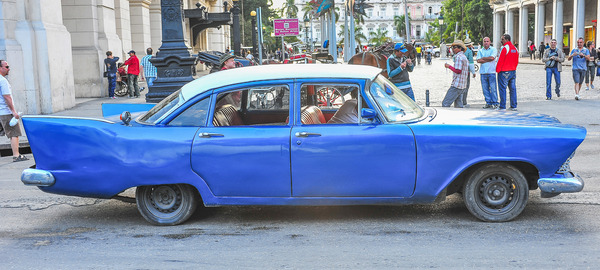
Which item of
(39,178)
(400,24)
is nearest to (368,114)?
(39,178)

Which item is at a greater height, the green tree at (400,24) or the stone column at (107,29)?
the green tree at (400,24)

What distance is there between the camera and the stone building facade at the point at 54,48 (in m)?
15.9

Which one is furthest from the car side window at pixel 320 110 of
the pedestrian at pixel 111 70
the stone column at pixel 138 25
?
the stone column at pixel 138 25

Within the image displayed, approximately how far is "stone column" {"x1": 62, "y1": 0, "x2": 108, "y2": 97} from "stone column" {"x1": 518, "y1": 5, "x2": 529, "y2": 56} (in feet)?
170

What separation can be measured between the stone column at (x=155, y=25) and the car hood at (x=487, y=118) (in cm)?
2891

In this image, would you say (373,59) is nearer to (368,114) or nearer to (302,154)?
(368,114)

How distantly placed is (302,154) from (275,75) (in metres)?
0.79

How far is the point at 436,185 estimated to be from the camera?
5547 mm

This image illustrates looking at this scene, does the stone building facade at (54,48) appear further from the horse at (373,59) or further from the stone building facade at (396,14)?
the stone building facade at (396,14)

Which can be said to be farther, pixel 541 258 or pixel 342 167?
pixel 342 167

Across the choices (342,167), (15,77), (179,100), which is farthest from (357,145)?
(15,77)

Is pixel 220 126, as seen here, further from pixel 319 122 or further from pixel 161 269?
pixel 161 269

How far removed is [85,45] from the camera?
21.8 m

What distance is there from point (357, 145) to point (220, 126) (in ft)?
3.98
